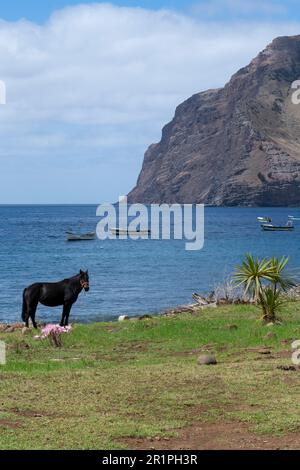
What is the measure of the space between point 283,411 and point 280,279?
11422 millimetres

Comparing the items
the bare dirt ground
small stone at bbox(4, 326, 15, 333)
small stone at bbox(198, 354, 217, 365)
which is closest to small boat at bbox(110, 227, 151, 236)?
small stone at bbox(4, 326, 15, 333)

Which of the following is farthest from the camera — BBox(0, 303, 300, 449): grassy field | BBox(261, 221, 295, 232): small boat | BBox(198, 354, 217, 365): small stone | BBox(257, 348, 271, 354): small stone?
BBox(261, 221, 295, 232): small boat

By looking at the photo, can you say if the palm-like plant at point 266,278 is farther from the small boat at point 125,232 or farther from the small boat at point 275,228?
the small boat at point 275,228

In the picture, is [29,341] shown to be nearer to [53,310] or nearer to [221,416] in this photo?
[221,416]

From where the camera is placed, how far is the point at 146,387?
12883 mm

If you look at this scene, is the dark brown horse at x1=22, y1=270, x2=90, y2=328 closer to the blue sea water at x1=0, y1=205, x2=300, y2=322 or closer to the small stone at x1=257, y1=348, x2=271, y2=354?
the small stone at x1=257, y1=348, x2=271, y2=354

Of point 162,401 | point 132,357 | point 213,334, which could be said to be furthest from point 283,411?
point 213,334

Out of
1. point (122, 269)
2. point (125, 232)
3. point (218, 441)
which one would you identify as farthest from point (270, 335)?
point (125, 232)

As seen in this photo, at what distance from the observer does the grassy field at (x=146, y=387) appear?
9938mm

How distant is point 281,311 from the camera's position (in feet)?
75.2

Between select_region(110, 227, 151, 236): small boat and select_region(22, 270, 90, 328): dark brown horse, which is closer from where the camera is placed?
select_region(22, 270, 90, 328): dark brown horse

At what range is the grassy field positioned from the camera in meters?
9.94

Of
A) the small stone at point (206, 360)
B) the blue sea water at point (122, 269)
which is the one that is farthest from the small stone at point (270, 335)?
the blue sea water at point (122, 269)

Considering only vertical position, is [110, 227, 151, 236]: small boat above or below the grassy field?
above
